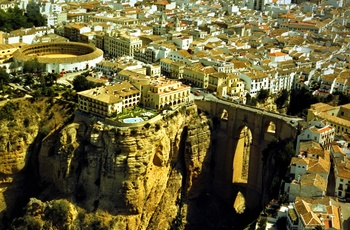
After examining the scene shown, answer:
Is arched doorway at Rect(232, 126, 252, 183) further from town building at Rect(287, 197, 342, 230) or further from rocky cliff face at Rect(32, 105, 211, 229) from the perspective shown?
town building at Rect(287, 197, 342, 230)

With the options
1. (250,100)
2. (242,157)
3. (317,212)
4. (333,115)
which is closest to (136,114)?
(242,157)

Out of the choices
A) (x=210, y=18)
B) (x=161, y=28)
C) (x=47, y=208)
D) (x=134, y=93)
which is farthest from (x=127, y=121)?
(x=210, y=18)

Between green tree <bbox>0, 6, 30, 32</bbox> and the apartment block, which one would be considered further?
green tree <bbox>0, 6, 30, 32</bbox>

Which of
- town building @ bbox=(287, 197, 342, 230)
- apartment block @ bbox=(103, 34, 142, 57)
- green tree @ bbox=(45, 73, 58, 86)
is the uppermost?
apartment block @ bbox=(103, 34, 142, 57)

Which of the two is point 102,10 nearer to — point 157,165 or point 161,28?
point 161,28

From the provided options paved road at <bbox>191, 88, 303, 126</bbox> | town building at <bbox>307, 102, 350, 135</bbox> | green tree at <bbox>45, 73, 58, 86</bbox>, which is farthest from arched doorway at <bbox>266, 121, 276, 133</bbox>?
green tree at <bbox>45, 73, 58, 86</bbox>

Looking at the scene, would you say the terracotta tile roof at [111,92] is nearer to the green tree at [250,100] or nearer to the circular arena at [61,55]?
the green tree at [250,100]

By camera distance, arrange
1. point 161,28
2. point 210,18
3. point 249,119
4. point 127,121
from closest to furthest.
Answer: point 127,121 → point 249,119 → point 161,28 → point 210,18

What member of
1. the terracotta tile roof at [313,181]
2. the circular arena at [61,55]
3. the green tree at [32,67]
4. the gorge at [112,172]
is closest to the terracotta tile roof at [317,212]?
the terracotta tile roof at [313,181]
